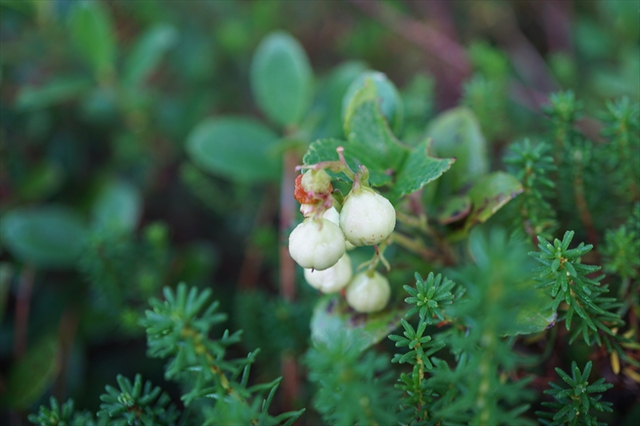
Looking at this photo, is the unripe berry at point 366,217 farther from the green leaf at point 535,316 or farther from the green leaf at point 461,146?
the green leaf at point 461,146

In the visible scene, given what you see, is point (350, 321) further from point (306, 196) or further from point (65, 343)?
point (65, 343)

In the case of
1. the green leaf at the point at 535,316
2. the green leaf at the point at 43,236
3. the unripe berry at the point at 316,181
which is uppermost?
the unripe berry at the point at 316,181

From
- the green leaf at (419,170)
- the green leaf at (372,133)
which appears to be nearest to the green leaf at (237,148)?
the green leaf at (372,133)

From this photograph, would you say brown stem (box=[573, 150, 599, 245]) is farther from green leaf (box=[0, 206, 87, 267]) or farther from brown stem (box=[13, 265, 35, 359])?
brown stem (box=[13, 265, 35, 359])

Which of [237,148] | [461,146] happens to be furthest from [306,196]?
[237,148]

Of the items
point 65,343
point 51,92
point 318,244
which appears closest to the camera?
point 318,244
